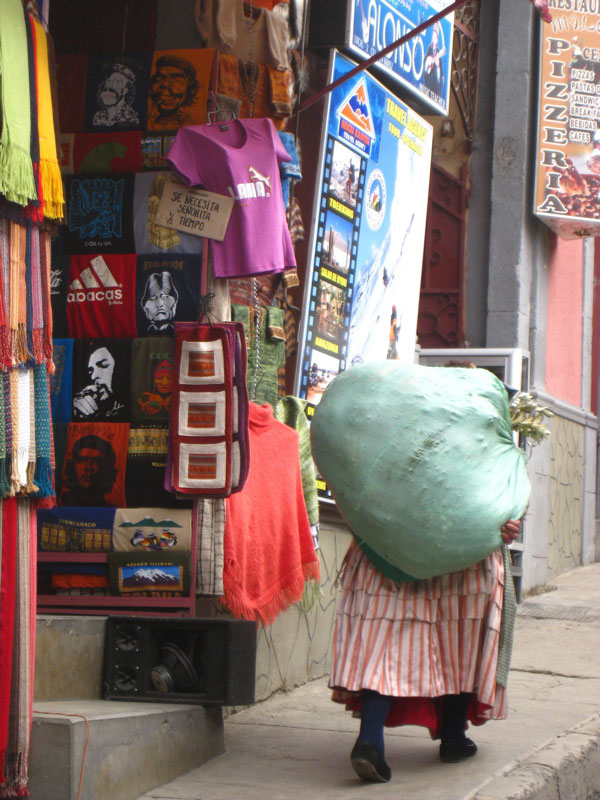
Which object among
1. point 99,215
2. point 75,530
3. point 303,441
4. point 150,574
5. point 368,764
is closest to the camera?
point 368,764

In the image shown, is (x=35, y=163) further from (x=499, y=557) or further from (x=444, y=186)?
(x=444, y=186)

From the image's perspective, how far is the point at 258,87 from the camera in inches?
257

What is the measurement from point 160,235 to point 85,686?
6.84ft

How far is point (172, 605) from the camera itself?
5523 millimetres

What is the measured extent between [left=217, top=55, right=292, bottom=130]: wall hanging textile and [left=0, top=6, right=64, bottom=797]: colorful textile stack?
1757 mm

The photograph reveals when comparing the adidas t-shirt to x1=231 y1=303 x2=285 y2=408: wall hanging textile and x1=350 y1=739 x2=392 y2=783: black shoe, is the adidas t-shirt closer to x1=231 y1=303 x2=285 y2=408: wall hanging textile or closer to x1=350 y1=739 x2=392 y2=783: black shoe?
x1=231 y1=303 x2=285 y2=408: wall hanging textile

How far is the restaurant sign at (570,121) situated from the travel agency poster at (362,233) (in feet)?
6.74

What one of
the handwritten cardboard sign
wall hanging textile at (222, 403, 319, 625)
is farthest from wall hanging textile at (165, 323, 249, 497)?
the handwritten cardboard sign

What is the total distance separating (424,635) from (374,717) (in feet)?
1.19

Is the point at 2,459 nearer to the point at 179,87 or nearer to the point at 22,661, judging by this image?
the point at 22,661

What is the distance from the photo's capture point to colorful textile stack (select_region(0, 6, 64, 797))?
14.1 ft

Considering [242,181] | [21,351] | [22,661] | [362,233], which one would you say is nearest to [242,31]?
[242,181]

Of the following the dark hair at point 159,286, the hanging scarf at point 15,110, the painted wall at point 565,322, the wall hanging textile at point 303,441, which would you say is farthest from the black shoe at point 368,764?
the painted wall at point 565,322

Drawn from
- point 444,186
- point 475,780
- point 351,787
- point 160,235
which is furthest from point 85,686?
point 444,186
